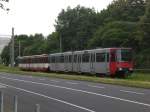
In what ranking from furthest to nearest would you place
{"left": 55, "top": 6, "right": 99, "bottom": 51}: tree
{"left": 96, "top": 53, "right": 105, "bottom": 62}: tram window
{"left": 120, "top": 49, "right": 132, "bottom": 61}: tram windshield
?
{"left": 55, "top": 6, "right": 99, "bottom": 51}: tree, {"left": 96, "top": 53, "right": 105, "bottom": 62}: tram window, {"left": 120, "top": 49, "right": 132, "bottom": 61}: tram windshield

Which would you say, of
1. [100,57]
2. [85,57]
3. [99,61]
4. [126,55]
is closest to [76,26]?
[85,57]

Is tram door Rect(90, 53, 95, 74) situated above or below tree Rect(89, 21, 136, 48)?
below

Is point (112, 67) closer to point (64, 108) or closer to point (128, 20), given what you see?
point (64, 108)

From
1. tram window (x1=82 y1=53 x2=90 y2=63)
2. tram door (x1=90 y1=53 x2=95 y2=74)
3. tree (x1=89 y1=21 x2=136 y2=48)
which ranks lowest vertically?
tram door (x1=90 y1=53 x2=95 y2=74)

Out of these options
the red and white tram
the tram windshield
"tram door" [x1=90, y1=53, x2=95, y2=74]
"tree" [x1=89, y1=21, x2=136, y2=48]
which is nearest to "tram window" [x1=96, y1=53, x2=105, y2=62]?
the red and white tram

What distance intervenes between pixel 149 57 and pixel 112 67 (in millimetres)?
29895

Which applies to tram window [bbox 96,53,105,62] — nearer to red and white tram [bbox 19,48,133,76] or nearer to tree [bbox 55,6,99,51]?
red and white tram [bbox 19,48,133,76]

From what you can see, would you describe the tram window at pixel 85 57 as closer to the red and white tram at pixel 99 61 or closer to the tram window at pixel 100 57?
the red and white tram at pixel 99 61

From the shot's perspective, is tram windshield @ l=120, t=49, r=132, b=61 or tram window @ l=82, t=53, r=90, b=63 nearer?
tram windshield @ l=120, t=49, r=132, b=61

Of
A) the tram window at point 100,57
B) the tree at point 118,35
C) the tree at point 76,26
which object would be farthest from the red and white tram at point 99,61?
the tree at point 76,26

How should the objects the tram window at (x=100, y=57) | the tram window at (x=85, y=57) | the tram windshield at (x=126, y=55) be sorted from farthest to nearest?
the tram window at (x=85, y=57)
the tram window at (x=100, y=57)
the tram windshield at (x=126, y=55)

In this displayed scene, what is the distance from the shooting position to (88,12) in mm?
125375

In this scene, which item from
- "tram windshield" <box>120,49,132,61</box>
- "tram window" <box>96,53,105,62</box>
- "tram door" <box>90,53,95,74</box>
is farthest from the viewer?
"tram door" <box>90,53,95,74</box>

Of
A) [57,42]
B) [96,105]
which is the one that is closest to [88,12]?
[57,42]
